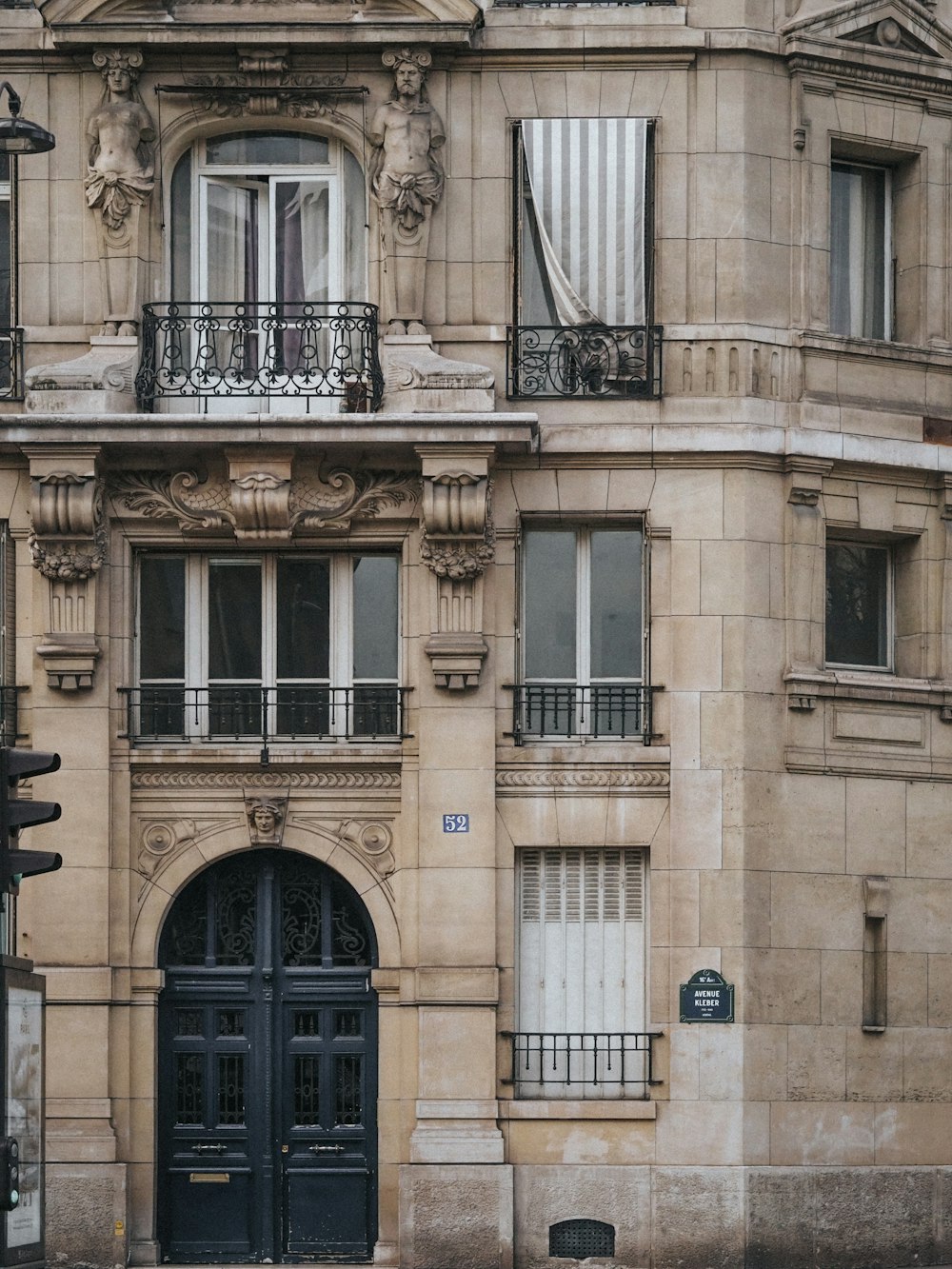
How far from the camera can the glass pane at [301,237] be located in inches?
1086

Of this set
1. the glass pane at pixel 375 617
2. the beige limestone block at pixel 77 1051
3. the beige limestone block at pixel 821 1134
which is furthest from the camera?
the glass pane at pixel 375 617

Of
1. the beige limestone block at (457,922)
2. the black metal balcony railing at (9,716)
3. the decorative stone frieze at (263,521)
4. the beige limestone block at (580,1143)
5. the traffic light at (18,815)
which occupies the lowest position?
the beige limestone block at (580,1143)

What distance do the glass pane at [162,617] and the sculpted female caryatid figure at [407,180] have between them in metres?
3.34

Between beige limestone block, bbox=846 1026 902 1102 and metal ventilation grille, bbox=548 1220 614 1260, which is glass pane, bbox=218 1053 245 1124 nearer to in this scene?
metal ventilation grille, bbox=548 1220 614 1260

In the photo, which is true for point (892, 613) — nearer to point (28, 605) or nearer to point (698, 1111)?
point (698, 1111)

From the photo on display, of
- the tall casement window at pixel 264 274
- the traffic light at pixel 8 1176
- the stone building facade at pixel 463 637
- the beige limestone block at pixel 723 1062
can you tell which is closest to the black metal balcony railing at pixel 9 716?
the stone building facade at pixel 463 637

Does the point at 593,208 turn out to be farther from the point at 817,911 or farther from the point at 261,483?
the point at 817,911

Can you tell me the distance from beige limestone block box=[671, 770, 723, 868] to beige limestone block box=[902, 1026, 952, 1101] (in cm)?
274

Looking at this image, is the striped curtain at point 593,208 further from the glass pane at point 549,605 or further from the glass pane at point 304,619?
the glass pane at point 304,619

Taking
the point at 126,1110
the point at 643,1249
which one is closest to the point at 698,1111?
the point at 643,1249

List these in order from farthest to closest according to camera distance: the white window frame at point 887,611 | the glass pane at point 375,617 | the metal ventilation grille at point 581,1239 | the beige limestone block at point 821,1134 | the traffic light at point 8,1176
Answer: the white window frame at point 887,611
the glass pane at point 375,617
the beige limestone block at point 821,1134
the metal ventilation grille at point 581,1239
the traffic light at point 8,1176

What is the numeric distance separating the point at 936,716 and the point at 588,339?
17.1ft

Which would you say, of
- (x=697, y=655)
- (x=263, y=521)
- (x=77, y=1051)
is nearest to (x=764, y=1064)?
(x=697, y=655)

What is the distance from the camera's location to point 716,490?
26.9m
